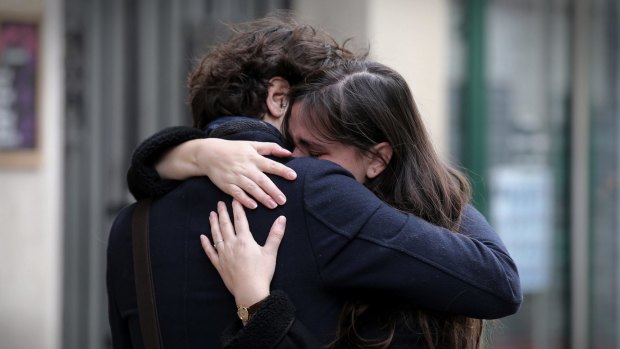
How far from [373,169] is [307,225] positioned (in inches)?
9.8

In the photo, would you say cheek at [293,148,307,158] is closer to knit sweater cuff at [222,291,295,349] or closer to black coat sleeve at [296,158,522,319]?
Answer: black coat sleeve at [296,158,522,319]

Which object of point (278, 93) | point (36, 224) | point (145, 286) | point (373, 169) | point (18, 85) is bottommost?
point (36, 224)

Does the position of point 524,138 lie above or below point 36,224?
above

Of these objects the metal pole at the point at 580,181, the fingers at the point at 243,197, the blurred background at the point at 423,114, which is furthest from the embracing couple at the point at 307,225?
the metal pole at the point at 580,181

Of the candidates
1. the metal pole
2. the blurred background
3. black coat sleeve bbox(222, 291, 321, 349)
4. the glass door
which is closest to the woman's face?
black coat sleeve bbox(222, 291, 321, 349)

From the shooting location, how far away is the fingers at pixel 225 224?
1.85 metres

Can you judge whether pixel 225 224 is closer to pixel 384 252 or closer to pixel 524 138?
pixel 384 252

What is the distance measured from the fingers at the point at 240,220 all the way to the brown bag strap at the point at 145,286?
22 cm

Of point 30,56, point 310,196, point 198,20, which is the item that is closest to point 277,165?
point 310,196

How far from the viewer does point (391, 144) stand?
197cm

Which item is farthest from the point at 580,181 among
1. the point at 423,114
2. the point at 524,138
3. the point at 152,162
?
the point at 152,162

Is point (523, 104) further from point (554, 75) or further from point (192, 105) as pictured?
point (192, 105)

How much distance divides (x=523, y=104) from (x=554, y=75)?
29cm

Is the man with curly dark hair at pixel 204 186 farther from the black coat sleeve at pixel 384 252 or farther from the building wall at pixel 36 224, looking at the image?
the building wall at pixel 36 224
